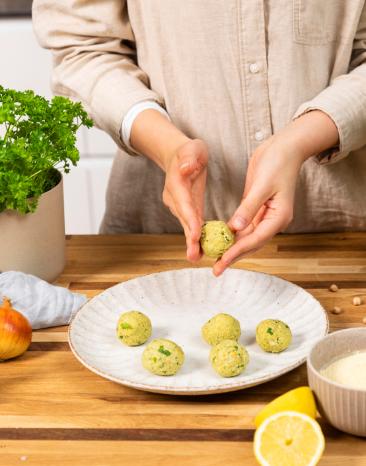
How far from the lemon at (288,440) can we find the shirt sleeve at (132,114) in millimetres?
778

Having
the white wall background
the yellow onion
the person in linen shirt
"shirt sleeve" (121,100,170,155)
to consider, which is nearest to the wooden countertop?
the yellow onion

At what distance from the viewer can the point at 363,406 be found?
1.04 meters

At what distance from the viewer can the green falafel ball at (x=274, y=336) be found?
4.12 feet

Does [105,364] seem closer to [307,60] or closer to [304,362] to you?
[304,362]

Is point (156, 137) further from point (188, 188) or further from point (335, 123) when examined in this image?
point (335, 123)

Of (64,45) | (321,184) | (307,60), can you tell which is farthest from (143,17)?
(321,184)

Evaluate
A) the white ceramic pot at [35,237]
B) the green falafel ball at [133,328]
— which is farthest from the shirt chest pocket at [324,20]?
the green falafel ball at [133,328]

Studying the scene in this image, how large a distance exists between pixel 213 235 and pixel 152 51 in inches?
20.9

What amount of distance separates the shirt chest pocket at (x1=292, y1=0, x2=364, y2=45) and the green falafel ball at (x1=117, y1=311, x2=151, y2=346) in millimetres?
665

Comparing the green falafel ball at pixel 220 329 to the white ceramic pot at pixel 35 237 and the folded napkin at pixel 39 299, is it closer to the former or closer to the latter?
the folded napkin at pixel 39 299

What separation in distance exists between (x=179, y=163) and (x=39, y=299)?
328 mm

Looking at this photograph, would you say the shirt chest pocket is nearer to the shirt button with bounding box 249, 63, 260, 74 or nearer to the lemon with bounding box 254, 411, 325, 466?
the shirt button with bounding box 249, 63, 260, 74

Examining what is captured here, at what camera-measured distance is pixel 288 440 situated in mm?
1009

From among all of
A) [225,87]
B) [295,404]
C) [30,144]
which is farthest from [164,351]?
[225,87]
